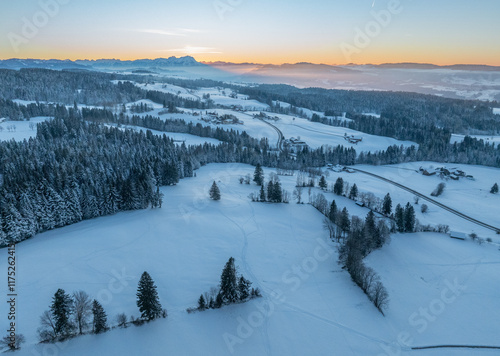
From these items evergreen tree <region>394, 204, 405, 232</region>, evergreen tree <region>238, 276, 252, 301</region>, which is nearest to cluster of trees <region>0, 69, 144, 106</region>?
evergreen tree <region>238, 276, 252, 301</region>

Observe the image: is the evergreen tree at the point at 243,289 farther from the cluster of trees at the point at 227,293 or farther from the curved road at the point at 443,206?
the curved road at the point at 443,206

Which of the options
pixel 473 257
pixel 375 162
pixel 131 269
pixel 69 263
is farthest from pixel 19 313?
pixel 375 162

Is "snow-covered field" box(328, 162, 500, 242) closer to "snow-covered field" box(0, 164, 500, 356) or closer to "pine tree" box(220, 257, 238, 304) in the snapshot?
"snow-covered field" box(0, 164, 500, 356)

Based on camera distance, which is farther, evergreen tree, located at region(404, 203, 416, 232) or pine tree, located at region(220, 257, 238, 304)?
evergreen tree, located at region(404, 203, 416, 232)

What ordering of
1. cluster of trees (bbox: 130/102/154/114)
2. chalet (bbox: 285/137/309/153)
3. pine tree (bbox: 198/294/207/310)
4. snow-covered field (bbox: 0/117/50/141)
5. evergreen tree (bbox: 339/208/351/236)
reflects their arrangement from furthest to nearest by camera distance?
cluster of trees (bbox: 130/102/154/114) < chalet (bbox: 285/137/309/153) < snow-covered field (bbox: 0/117/50/141) < evergreen tree (bbox: 339/208/351/236) < pine tree (bbox: 198/294/207/310)

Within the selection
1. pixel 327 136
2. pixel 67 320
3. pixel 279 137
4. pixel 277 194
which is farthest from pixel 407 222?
pixel 327 136

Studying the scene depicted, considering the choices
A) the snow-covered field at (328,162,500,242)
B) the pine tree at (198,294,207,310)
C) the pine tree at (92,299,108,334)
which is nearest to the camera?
the pine tree at (92,299,108,334)
